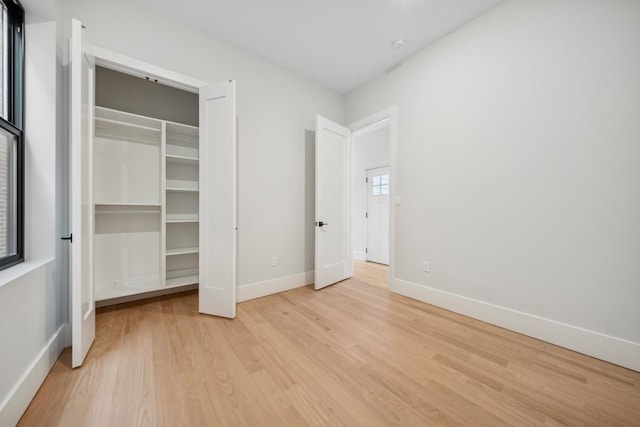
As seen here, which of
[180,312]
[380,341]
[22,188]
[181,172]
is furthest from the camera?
[181,172]

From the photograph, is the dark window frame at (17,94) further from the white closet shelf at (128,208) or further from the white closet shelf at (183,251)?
the white closet shelf at (183,251)

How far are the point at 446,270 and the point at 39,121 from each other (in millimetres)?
3599

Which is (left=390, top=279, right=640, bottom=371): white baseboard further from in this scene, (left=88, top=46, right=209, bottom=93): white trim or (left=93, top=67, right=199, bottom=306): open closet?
(left=88, top=46, right=209, bottom=93): white trim

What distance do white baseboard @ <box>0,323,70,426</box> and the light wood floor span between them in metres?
0.05

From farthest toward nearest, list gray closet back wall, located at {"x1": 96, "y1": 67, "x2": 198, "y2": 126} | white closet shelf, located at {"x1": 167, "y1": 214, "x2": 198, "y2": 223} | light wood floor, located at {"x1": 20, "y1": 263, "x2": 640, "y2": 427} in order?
white closet shelf, located at {"x1": 167, "y1": 214, "x2": 198, "y2": 223}
gray closet back wall, located at {"x1": 96, "y1": 67, "x2": 198, "y2": 126}
light wood floor, located at {"x1": 20, "y1": 263, "x2": 640, "y2": 427}

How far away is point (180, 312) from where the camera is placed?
230 centimetres

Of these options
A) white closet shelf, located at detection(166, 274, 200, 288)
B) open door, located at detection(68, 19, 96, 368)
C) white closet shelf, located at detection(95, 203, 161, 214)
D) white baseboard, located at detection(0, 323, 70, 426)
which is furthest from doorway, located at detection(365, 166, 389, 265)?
white baseboard, located at detection(0, 323, 70, 426)

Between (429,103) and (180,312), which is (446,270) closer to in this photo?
(429,103)

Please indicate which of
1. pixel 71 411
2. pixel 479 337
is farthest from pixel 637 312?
pixel 71 411

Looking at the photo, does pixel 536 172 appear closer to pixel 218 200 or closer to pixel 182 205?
pixel 218 200

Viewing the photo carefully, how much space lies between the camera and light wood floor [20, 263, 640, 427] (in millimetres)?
1152

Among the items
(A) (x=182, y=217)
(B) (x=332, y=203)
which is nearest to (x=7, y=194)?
(A) (x=182, y=217)

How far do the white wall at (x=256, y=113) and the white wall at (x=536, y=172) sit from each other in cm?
149

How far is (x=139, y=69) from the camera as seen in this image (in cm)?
200
